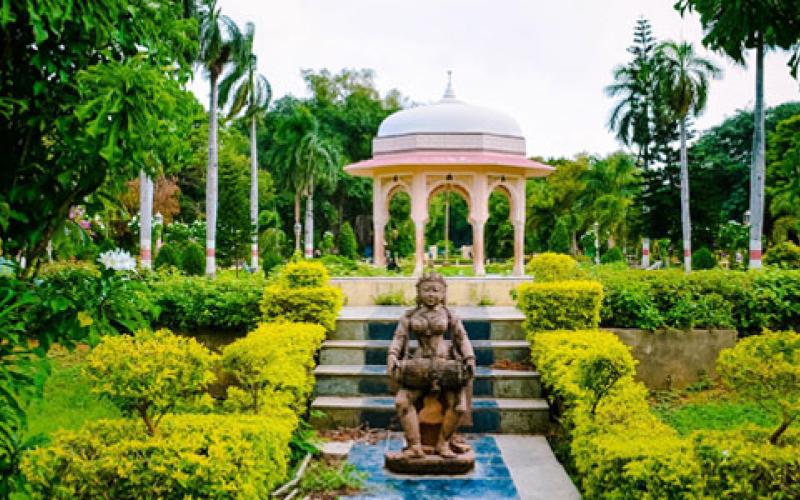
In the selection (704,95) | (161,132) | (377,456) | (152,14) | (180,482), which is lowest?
(377,456)

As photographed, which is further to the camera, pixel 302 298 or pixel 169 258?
pixel 169 258

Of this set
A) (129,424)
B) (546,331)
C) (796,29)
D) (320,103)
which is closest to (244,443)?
(129,424)

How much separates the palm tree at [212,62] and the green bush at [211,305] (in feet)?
36.9

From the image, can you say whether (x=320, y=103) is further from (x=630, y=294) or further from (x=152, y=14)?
(x=152, y=14)

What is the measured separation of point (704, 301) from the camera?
31.1ft

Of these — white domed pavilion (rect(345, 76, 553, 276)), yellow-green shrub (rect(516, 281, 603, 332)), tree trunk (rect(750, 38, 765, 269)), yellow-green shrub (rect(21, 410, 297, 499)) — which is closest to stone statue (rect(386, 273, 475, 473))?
yellow-green shrub (rect(21, 410, 297, 499))

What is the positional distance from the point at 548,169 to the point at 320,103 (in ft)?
104

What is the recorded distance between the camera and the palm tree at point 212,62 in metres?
21.3

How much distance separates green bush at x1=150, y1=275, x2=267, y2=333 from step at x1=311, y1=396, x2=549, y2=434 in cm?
183

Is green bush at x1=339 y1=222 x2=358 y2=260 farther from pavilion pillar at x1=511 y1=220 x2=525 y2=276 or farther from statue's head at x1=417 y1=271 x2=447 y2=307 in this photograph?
statue's head at x1=417 y1=271 x2=447 y2=307

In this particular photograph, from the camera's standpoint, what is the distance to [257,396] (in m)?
6.32

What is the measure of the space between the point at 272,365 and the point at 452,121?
38.4 ft

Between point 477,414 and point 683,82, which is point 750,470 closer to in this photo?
point 477,414

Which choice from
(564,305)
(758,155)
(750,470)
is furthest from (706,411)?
(758,155)
